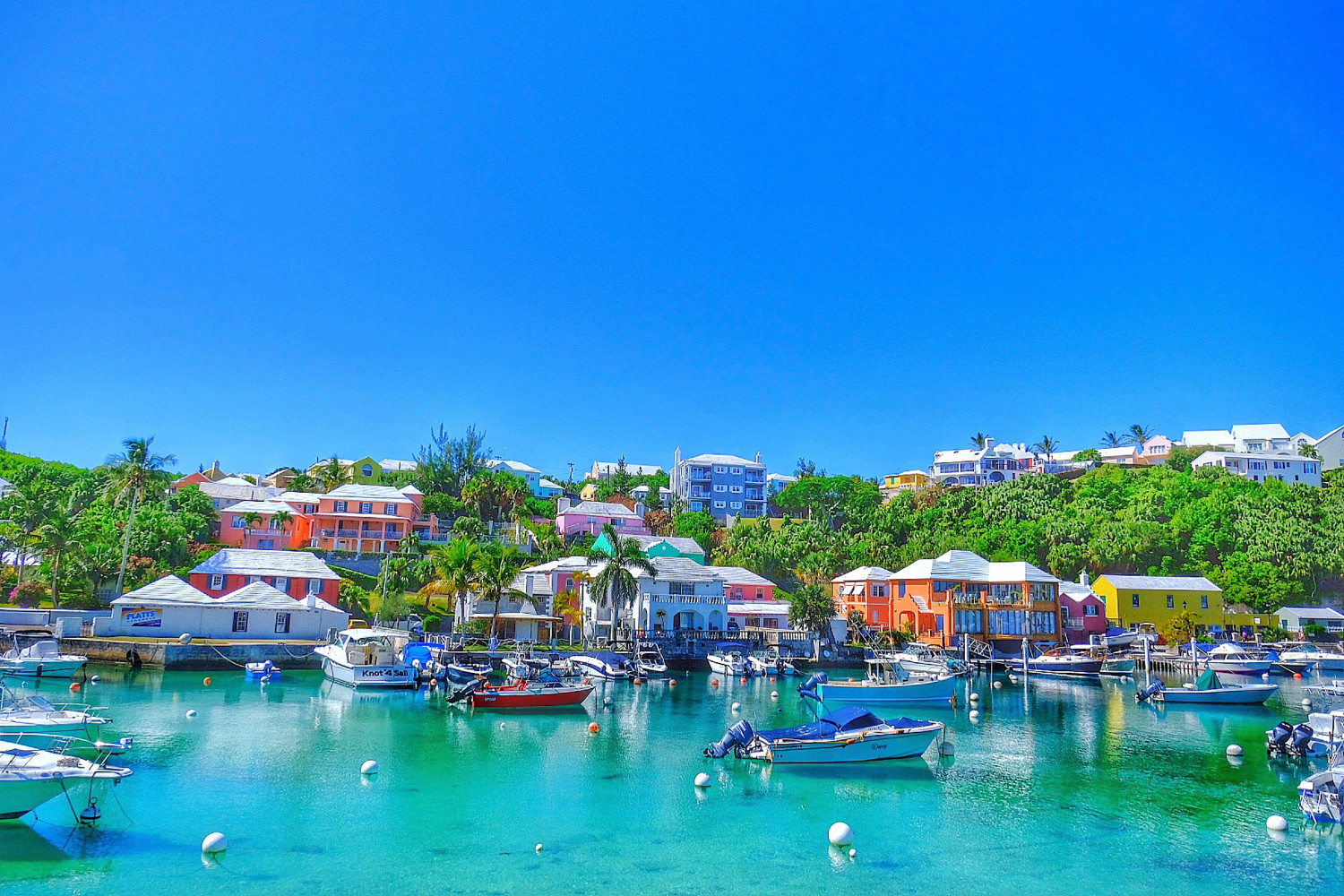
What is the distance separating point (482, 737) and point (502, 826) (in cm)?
1315

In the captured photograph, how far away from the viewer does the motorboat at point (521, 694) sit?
41.0 metres

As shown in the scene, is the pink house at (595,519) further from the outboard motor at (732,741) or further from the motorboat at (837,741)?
the motorboat at (837,741)

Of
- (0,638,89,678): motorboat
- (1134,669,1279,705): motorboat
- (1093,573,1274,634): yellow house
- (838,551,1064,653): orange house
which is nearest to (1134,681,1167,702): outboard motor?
(1134,669,1279,705): motorboat

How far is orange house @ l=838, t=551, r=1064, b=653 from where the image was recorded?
75.6 metres

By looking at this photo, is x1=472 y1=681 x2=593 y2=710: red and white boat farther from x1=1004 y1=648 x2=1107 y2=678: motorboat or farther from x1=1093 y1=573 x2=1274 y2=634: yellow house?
x1=1093 y1=573 x2=1274 y2=634: yellow house

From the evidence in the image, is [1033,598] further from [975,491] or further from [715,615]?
[975,491]

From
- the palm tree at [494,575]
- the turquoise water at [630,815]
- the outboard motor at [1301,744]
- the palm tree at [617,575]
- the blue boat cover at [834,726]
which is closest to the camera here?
the turquoise water at [630,815]

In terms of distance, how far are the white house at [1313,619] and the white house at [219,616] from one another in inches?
3324

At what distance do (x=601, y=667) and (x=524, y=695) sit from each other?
46.3 ft

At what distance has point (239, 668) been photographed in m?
53.2

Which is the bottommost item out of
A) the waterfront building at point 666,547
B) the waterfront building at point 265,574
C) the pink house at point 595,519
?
the waterfront building at point 265,574

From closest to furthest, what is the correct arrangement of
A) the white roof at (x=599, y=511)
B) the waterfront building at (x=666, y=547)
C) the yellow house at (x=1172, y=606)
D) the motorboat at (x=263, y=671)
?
the motorboat at (x=263, y=671)
the waterfront building at (x=666, y=547)
the yellow house at (x=1172, y=606)
the white roof at (x=599, y=511)

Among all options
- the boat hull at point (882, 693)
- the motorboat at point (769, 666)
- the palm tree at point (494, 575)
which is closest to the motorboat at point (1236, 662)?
the boat hull at point (882, 693)

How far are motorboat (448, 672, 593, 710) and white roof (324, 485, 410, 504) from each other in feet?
168
